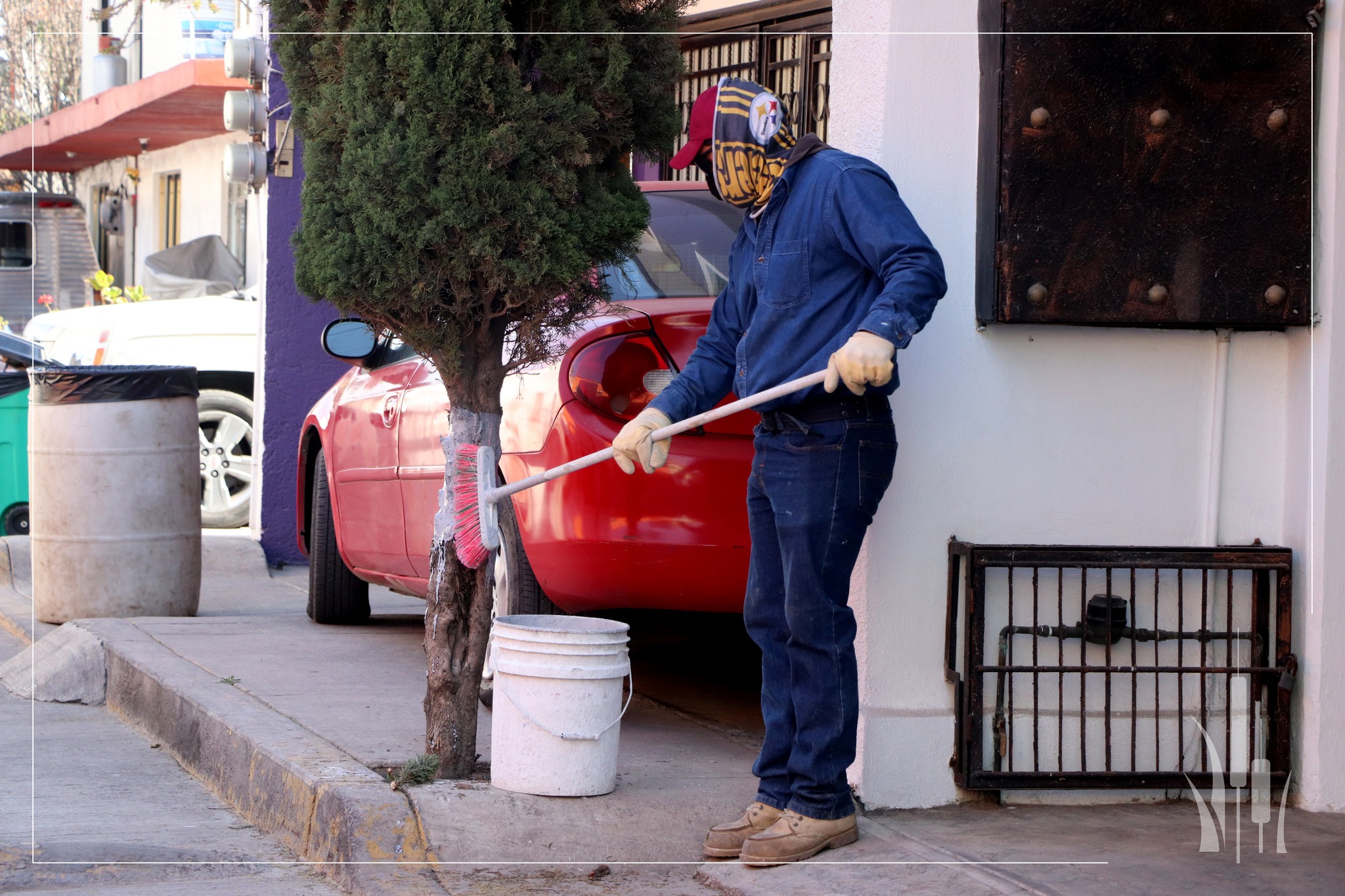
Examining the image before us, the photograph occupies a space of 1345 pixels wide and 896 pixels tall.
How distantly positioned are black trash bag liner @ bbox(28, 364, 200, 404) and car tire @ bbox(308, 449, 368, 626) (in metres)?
0.77

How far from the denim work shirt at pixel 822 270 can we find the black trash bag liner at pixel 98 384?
12.7 ft

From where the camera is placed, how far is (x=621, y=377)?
4.28m

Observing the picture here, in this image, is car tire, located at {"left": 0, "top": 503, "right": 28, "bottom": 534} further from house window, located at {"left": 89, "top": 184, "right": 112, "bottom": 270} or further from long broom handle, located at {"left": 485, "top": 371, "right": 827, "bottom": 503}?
house window, located at {"left": 89, "top": 184, "right": 112, "bottom": 270}

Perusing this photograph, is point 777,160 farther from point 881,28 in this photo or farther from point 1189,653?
point 1189,653

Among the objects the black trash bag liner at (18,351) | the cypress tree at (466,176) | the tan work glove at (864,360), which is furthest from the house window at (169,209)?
the tan work glove at (864,360)

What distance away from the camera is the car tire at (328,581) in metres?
6.67

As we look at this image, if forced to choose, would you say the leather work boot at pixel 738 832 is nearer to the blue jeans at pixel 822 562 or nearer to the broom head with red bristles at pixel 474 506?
the blue jeans at pixel 822 562

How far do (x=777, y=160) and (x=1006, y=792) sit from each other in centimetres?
172

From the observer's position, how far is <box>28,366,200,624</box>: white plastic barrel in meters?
6.66

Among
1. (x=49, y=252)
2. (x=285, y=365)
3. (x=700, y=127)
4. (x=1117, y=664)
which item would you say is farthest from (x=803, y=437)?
(x=49, y=252)

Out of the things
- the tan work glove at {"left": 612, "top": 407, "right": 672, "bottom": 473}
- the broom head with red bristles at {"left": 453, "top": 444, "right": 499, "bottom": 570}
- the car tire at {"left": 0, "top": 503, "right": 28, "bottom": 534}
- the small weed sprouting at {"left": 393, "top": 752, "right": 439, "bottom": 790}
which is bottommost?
the small weed sprouting at {"left": 393, "top": 752, "right": 439, "bottom": 790}

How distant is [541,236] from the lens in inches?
141

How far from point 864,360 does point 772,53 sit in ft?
17.2

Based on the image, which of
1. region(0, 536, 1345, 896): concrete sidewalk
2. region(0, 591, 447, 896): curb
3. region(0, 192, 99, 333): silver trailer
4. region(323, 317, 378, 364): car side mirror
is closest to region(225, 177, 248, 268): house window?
region(0, 192, 99, 333): silver trailer
